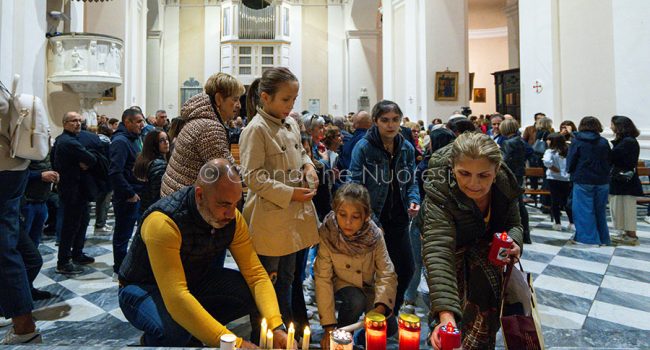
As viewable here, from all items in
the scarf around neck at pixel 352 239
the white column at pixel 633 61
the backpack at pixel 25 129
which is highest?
the white column at pixel 633 61

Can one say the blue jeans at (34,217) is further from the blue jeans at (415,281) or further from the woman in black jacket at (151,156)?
the blue jeans at (415,281)

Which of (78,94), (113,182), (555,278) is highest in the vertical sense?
(78,94)

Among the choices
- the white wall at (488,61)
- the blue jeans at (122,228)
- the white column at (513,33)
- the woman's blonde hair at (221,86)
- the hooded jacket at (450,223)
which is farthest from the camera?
the white wall at (488,61)

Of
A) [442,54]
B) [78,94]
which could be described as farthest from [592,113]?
[78,94]

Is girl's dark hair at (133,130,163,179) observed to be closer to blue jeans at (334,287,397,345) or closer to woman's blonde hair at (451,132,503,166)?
blue jeans at (334,287,397,345)

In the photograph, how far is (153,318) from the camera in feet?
6.34

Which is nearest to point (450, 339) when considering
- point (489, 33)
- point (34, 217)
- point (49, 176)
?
point (49, 176)

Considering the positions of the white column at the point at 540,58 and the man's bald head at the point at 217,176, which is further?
the white column at the point at 540,58

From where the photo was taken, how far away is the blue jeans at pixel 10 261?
2.55 m

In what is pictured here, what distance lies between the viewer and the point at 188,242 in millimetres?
1929

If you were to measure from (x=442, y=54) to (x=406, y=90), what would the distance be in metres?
1.67

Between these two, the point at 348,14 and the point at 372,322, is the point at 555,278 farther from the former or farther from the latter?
the point at 348,14

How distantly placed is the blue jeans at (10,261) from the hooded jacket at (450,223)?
2.42 m

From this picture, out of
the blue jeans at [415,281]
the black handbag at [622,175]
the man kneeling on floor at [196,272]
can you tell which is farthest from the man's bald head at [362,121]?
the black handbag at [622,175]
